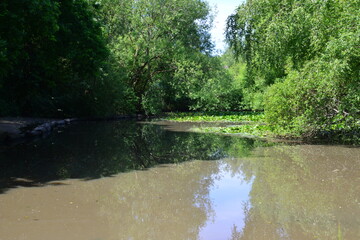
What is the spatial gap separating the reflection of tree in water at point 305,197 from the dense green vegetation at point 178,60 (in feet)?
9.09

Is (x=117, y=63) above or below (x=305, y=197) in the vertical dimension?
above

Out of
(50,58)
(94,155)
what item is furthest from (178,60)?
(94,155)

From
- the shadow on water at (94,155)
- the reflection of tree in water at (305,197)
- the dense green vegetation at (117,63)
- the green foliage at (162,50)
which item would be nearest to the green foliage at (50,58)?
the dense green vegetation at (117,63)

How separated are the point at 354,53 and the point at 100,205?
28.4ft

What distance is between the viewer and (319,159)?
9359 millimetres

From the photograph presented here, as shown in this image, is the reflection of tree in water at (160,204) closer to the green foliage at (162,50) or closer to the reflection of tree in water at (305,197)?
the reflection of tree in water at (305,197)

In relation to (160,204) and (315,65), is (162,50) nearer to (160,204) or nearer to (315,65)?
(315,65)

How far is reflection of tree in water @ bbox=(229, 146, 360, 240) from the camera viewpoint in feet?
14.9

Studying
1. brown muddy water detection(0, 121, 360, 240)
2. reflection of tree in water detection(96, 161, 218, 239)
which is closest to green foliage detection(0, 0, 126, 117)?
brown muddy water detection(0, 121, 360, 240)

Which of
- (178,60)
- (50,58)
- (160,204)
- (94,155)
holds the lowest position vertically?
(94,155)

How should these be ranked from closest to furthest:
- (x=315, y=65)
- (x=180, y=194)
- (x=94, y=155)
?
(x=180, y=194), (x=94, y=155), (x=315, y=65)

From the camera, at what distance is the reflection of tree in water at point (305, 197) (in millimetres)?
4527

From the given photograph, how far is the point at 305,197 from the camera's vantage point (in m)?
6.03

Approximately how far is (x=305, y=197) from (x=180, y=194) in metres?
2.06
